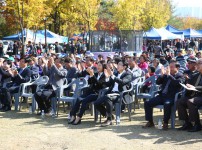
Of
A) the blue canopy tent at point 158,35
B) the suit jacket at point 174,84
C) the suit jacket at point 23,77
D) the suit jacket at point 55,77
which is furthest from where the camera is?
the blue canopy tent at point 158,35

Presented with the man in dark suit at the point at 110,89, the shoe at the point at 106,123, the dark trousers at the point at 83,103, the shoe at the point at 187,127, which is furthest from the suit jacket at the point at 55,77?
the shoe at the point at 187,127

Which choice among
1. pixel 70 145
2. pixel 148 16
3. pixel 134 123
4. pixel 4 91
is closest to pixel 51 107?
pixel 4 91

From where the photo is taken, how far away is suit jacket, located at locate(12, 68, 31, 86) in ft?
33.2

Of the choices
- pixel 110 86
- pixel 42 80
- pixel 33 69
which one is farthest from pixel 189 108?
pixel 33 69

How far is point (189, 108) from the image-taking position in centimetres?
726

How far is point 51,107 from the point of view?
933cm

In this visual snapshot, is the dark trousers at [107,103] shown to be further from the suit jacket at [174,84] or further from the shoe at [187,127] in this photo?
the shoe at [187,127]

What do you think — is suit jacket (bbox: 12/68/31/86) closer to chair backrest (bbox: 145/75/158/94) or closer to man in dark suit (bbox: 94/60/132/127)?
man in dark suit (bbox: 94/60/132/127)

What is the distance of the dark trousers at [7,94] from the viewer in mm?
9953

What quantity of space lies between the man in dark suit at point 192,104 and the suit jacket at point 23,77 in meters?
4.55

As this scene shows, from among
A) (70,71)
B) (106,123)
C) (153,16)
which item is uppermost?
(153,16)

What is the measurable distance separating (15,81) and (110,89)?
3261 mm

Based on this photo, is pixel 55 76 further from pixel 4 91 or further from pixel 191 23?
pixel 191 23

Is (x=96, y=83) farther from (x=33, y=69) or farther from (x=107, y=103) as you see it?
(x=33, y=69)
